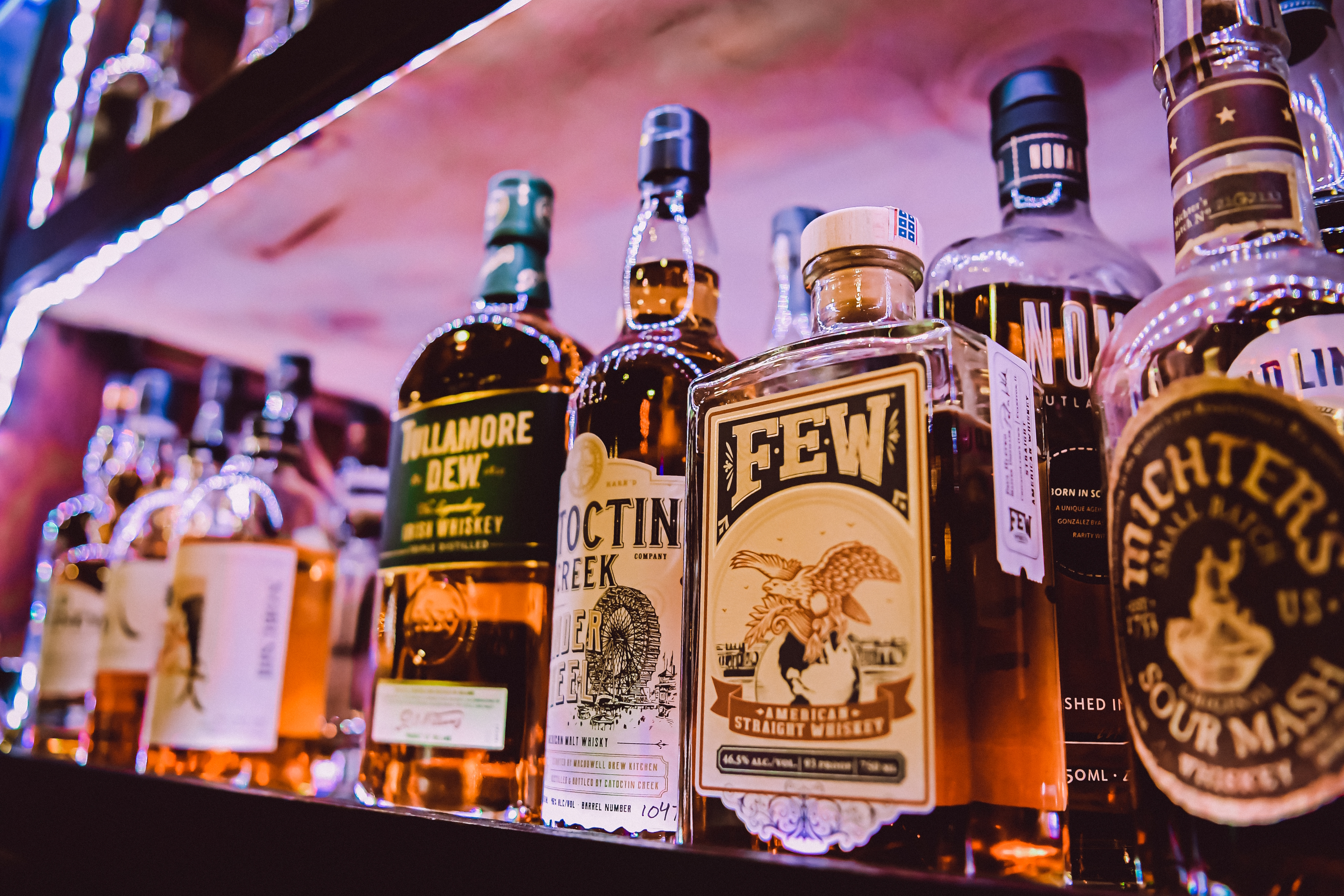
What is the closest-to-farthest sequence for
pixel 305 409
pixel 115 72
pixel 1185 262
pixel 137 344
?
pixel 1185 262 → pixel 305 409 → pixel 115 72 → pixel 137 344

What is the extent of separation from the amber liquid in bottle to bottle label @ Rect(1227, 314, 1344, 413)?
1.52ft

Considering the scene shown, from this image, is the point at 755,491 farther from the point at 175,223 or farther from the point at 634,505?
the point at 175,223

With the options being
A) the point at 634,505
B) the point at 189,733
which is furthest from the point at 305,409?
the point at 634,505

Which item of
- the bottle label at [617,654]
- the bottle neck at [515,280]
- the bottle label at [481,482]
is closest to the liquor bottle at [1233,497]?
the bottle label at [617,654]

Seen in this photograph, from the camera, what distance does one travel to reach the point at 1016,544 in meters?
0.50

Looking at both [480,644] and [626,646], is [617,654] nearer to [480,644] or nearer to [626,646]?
[626,646]

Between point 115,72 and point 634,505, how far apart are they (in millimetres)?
1268

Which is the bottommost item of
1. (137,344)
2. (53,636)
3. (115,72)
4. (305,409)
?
(53,636)

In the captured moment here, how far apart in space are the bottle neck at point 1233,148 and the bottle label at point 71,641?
114cm

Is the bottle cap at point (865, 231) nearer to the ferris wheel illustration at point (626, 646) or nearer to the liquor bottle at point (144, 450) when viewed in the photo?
the ferris wheel illustration at point (626, 646)

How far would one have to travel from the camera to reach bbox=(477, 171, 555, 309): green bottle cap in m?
0.88

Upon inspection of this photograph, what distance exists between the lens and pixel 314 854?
594 millimetres

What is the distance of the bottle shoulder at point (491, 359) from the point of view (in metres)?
0.79

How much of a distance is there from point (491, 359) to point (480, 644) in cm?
23
